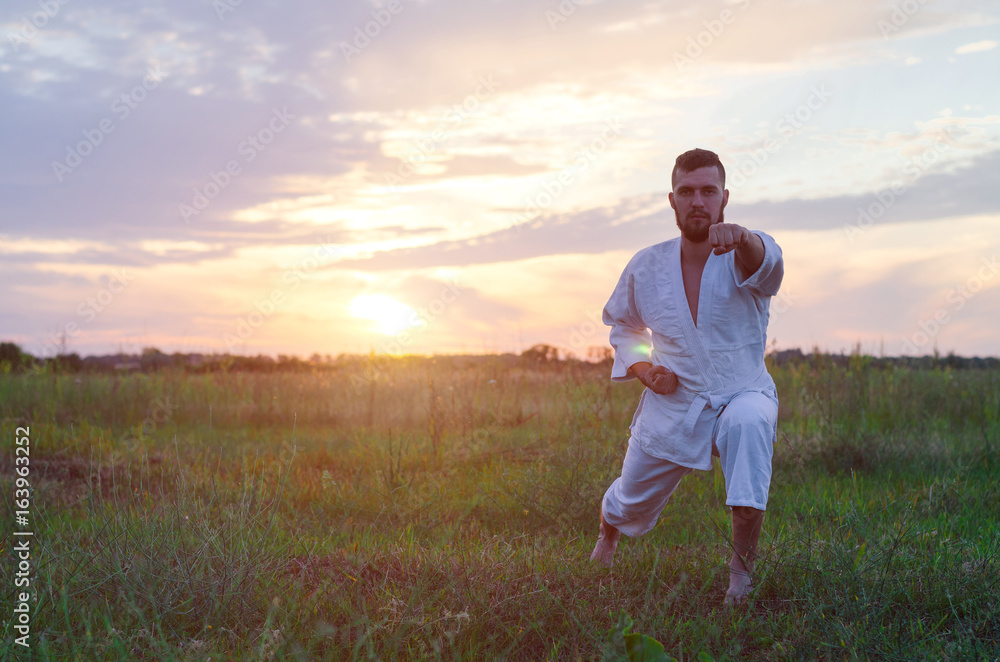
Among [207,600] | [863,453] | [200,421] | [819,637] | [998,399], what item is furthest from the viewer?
[200,421]

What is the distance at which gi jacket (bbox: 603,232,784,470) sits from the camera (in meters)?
3.27

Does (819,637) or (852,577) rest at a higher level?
(852,577)

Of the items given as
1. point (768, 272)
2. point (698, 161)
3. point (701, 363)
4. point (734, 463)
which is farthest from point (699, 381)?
point (698, 161)

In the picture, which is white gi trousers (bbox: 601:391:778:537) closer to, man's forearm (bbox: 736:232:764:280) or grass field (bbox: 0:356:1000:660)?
grass field (bbox: 0:356:1000:660)

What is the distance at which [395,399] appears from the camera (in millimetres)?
10875

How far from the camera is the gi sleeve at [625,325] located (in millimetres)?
3682

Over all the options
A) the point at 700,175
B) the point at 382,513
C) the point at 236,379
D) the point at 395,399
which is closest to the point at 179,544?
the point at 382,513

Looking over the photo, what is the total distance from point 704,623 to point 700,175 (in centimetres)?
202

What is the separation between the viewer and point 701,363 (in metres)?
3.32

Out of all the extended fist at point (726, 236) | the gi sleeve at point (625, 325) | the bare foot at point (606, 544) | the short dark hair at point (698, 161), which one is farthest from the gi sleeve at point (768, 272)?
the bare foot at point (606, 544)

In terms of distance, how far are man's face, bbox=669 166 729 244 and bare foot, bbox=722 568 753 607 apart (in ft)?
5.26

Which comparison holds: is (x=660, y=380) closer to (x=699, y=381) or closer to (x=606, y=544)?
(x=699, y=381)

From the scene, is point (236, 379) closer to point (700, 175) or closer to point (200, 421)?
point (200, 421)

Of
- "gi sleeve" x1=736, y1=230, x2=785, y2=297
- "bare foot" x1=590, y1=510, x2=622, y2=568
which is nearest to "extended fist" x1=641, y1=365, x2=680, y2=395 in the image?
"gi sleeve" x1=736, y1=230, x2=785, y2=297
